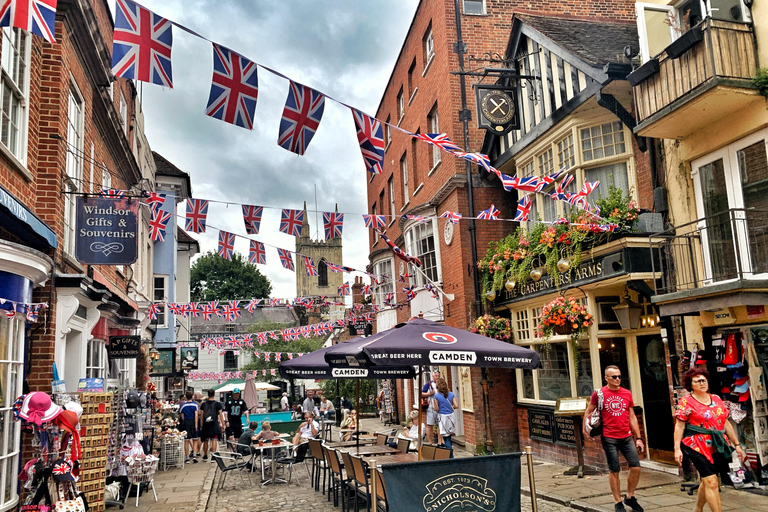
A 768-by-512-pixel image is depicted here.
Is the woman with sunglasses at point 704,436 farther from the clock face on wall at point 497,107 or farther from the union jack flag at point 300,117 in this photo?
the clock face on wall at point 497,107

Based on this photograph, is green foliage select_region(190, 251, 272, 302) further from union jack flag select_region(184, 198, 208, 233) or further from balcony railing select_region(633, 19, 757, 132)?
balcony railing select_region(633, 19, 757, 132)

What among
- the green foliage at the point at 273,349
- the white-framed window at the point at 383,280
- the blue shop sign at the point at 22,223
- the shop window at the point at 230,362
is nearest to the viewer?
the blue shop sign at the point at 22,223

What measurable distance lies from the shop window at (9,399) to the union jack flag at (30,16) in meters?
3.26

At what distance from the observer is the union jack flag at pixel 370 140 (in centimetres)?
912

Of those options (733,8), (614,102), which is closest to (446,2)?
(614,102)

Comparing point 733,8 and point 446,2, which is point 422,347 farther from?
point 446,2

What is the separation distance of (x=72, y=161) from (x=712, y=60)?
391 inches

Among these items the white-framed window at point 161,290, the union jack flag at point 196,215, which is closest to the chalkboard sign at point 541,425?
the union jack flag at point 196,215

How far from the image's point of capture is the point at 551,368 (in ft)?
42.0

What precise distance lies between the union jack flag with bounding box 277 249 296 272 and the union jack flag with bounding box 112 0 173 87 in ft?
27.0

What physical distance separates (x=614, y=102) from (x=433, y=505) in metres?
8.03

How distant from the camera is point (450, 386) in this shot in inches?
672

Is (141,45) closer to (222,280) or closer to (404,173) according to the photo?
(404,173)

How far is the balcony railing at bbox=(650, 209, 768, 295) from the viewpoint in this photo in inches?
318
